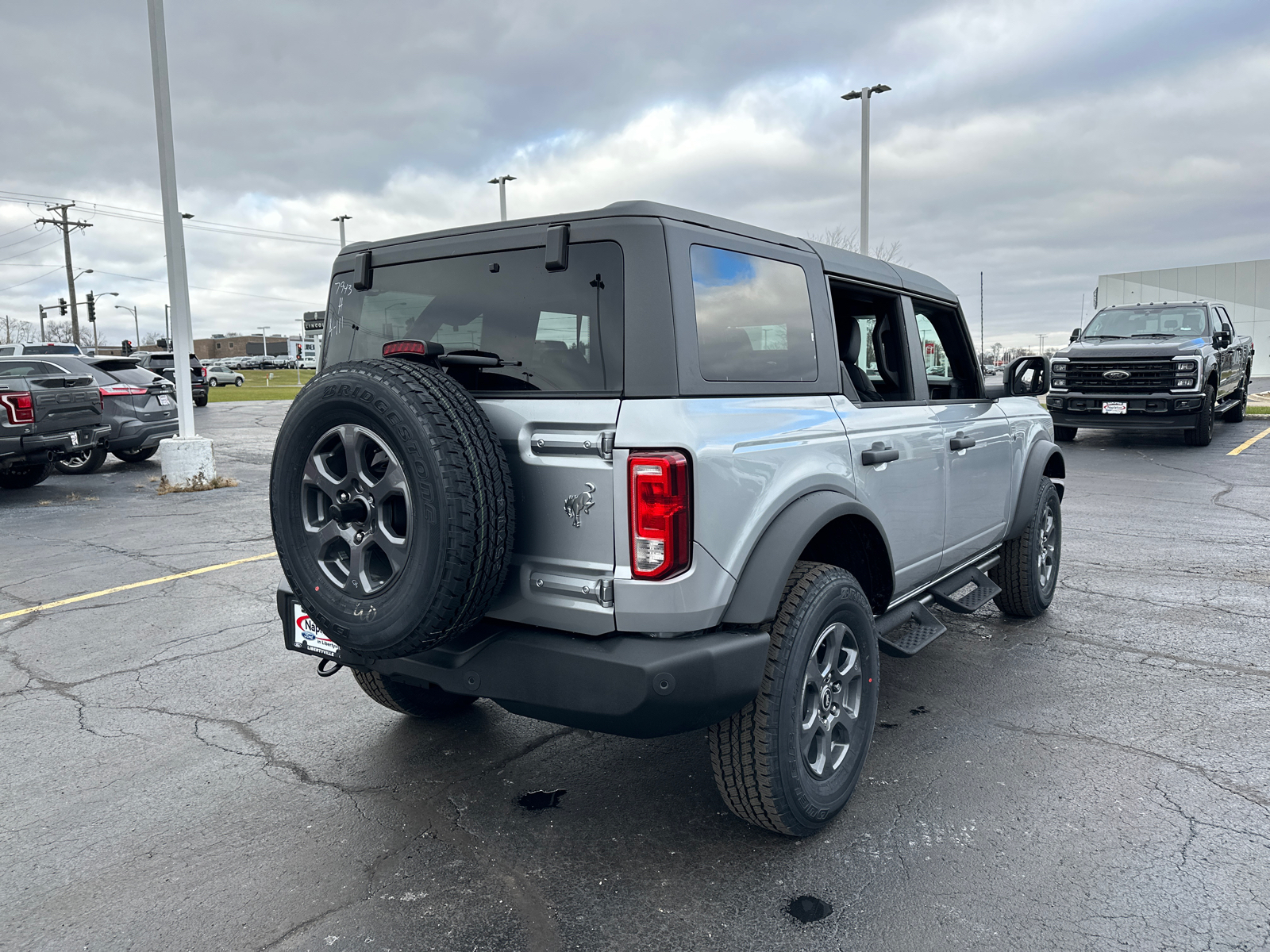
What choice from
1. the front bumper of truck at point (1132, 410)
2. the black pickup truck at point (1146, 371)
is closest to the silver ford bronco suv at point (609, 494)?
the front bumper of truck at point (1132, 410)

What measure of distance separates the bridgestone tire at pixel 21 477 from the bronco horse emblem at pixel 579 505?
38.5 feet

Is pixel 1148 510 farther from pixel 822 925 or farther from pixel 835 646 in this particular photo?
pixel 822 925

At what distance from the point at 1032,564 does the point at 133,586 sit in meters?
6.11

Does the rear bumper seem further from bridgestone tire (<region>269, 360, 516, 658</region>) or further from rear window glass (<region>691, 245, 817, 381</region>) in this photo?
rear window glass (<region>691, 245, 817, 381</region>)

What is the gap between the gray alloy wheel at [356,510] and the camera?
100 inches

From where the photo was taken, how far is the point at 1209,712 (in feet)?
12.6

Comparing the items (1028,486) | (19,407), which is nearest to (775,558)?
(1028,486)

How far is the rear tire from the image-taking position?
14.0m

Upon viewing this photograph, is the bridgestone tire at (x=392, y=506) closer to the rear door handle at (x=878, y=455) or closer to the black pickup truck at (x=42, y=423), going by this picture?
the rear door handle at (x=878, y=455)

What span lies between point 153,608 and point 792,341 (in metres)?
4.77

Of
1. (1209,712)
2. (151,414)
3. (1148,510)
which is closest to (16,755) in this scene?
(1209,712)

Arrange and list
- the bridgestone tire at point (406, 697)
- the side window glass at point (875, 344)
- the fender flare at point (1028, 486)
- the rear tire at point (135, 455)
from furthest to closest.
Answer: the rear tire at point (135, 455) → the fender flare at point (1028, 486) → the side window glass at point (875, 344) → the bridgestone tire at point (406, 697)

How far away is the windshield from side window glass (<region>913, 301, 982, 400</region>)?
11840 mm

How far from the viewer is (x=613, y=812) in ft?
10.1
